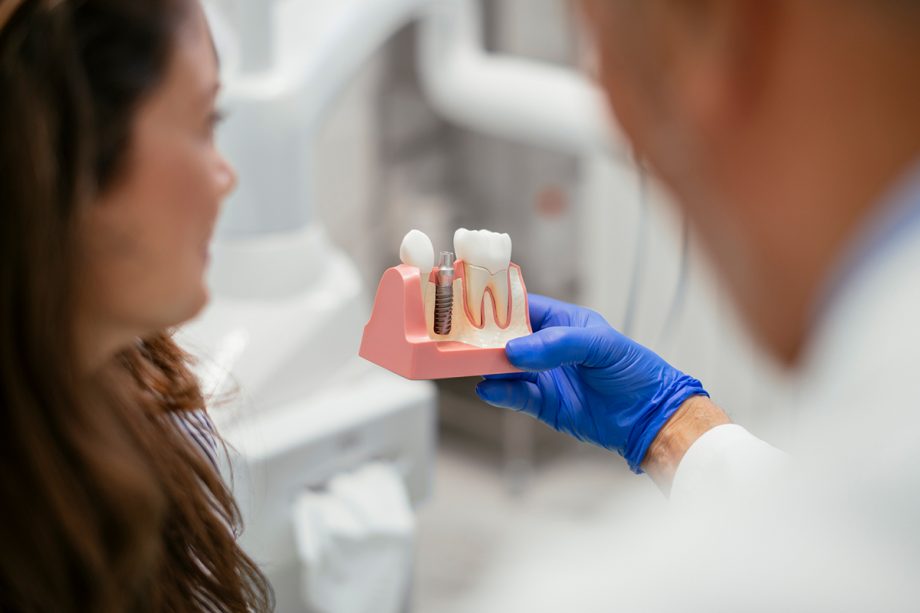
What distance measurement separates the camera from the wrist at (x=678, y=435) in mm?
1024

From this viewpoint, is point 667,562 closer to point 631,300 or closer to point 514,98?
point 631,300

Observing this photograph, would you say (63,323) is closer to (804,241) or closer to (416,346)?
(416,346)

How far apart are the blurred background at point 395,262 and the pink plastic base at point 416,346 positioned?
139 millimetres

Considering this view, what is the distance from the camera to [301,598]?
1.38 metres

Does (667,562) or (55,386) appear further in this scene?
(55,386)

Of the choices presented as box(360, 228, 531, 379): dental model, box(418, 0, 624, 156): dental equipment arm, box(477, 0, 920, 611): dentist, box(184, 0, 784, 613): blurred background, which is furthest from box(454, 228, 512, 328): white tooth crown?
box(418, 0, 624, 156): dental equipment arm

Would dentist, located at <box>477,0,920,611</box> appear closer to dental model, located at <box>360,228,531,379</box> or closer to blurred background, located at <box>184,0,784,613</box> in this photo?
blurred background, located at <box>184,0,784,613</box>

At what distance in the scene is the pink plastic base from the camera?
0.96 m

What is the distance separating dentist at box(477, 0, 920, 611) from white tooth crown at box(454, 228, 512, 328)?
498 millimetres

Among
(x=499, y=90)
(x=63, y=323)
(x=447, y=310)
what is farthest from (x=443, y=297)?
(x=499, y=90)

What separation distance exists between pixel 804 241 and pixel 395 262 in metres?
2.26

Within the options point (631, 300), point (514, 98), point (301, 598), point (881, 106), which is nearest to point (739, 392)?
point (514, 98)

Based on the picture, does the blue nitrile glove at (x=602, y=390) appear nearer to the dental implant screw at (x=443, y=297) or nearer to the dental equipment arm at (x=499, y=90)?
the dental implant screw at (x=443, y=297)

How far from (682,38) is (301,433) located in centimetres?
102
